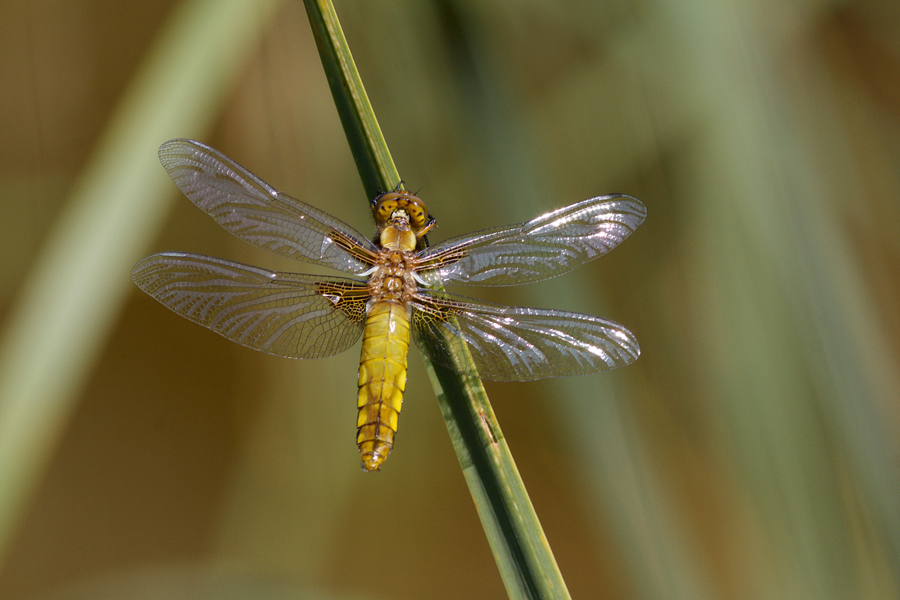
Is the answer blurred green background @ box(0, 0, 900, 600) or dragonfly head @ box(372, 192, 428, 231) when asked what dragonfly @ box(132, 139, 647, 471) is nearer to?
dragonfly head @ box(372, 192, 428, 231)

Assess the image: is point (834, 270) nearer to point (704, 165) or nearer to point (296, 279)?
point (704, 165)

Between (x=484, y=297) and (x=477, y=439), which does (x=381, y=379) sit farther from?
(x=484, y=297)

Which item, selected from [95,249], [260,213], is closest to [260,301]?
[260,213]

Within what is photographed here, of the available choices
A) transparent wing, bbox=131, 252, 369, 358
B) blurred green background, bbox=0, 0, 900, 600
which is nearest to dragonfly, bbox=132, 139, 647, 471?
transparent wing, bbox=131, 252, 369, 358

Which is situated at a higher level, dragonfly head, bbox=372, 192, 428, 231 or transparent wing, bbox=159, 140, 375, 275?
dragonfly head, bbox=372, 192, 428, 231

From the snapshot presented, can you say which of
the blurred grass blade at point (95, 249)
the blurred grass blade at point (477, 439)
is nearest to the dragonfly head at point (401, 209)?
the blurred grass blade at point (477, 439)
